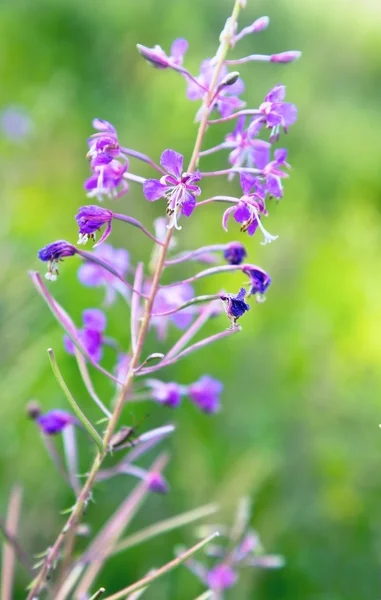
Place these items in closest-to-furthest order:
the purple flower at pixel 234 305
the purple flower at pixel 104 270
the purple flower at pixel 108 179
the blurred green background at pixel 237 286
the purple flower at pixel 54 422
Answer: the purple flower at pixel 234 305 < the purple flower at pixel 108 179 < the purple flower at pixel 54 422 < the purple flower at pixel 104 270 < the blurred green background at pixel 237 286

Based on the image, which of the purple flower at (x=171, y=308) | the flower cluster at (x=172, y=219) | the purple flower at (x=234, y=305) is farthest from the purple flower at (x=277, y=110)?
the purple flower at (x=171, y=308)

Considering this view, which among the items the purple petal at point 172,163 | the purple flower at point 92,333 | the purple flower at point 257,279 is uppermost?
the purple petal at point 172,163

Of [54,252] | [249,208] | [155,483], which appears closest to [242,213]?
[249,208]

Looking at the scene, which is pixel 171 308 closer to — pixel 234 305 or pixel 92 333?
pixel 92 333

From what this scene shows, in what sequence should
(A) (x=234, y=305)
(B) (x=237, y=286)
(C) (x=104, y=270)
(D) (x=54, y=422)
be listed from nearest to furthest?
(A) (x=234, y=305), (D) (x=54, y=422), (C) (x=104, y=270), (B) (x=237, y=286)

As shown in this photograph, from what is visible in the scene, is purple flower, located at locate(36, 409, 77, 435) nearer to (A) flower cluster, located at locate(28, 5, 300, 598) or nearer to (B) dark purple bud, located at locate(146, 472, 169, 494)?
(A) flower cluster, located at locate(28, 5, 300, 598)

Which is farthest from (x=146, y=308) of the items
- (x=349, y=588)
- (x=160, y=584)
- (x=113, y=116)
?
(x=113, y=116)

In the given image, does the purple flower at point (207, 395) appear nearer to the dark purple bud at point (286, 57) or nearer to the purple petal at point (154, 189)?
the purple petal at point (154, 189)
